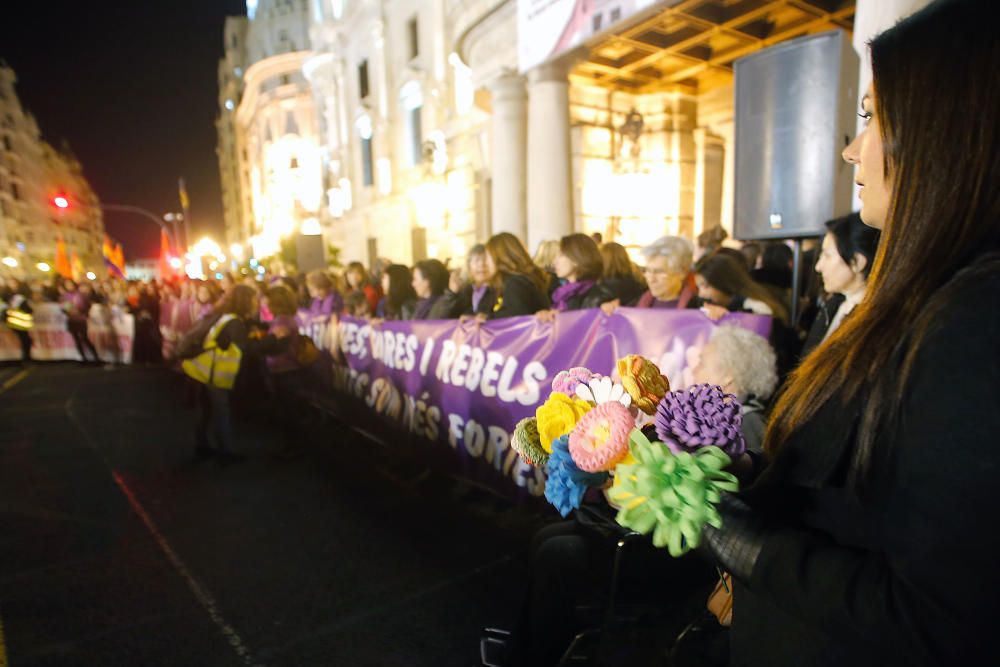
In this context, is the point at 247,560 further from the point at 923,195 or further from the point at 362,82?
the point at 362,82

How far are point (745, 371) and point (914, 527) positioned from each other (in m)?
1.65

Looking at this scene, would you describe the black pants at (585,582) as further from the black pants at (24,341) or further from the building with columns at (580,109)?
the black pants at (24,341)

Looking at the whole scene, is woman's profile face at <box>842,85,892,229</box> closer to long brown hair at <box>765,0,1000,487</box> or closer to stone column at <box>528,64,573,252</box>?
long brown hair at <box>765,0,1000,487</box>

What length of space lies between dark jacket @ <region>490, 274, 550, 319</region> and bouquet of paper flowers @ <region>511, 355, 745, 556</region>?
3.07 meters

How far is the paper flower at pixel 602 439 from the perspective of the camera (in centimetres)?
107

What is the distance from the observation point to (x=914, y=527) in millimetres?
736

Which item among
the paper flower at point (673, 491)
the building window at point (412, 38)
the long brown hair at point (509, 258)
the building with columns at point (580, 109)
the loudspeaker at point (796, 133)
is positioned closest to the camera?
the paper flower at point (673, 491)

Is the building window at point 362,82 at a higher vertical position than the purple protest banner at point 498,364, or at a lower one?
higher

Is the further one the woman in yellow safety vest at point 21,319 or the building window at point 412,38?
the building window at point 412,38

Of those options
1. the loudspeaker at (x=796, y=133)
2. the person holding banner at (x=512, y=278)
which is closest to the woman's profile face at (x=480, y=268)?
the person holding banner at (x=512, y=278)

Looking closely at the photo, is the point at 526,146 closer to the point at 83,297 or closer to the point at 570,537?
the point at 570,537

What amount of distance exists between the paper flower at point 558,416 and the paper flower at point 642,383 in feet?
0.47

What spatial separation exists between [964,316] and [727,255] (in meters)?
3.30

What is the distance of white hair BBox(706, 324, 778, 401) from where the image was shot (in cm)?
230
